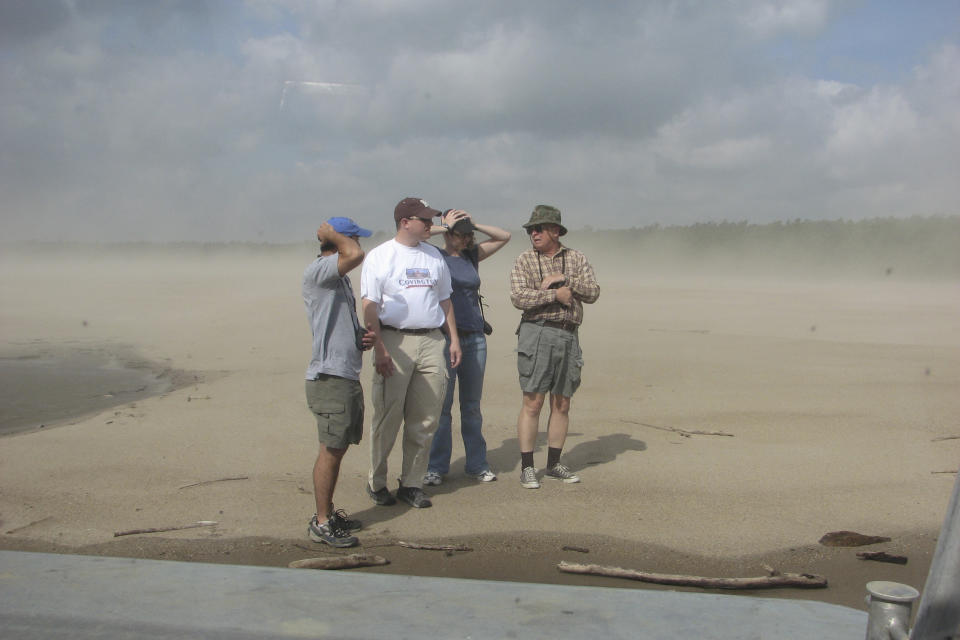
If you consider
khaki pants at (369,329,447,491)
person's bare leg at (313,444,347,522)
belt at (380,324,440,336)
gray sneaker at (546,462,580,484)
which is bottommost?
gray sneaker at (546,462,580,484)

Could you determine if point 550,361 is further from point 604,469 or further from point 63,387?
point 63,387

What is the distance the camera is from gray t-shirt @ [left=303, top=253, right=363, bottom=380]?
499 centimetres

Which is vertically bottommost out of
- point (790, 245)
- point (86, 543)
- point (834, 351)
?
point (86, 543)

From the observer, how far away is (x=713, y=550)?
500cm

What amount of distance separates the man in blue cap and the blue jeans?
4.25 ft

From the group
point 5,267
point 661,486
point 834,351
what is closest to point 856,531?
point 661,486

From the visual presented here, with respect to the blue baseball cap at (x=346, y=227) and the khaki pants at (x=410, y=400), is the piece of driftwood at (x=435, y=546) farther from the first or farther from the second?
the blue baseball cap at (x=346, y=227)

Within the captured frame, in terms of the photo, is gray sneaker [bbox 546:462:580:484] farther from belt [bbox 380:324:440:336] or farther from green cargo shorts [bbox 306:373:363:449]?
green cargo shorts [bbox 306:373:363:449]

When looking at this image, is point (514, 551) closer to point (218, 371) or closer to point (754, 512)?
point (754, 512)

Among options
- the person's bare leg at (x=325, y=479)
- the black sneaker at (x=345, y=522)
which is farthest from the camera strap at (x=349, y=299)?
the black sneaker at (x=345, y=522)

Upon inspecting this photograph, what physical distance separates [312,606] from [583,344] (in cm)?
1287

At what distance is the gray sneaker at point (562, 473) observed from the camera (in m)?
6.35

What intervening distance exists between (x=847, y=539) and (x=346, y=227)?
3.42 metres

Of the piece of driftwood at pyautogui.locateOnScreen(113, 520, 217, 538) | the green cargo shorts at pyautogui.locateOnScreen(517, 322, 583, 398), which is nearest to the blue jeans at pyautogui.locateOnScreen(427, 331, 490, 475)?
the green cargo shorts at pyautogui.locateOnScreen(517, 322, 583, 398)
